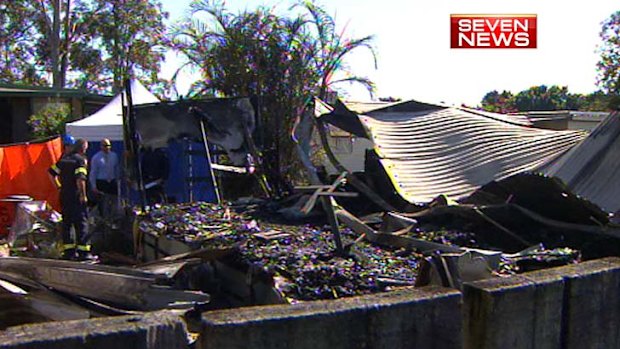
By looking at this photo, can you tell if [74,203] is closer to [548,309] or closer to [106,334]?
[106,334]

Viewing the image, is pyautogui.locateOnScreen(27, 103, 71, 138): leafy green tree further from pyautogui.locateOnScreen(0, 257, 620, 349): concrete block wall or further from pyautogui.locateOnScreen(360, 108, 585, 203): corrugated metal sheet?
pyautogui.locateOnScreen(0, 257, 620, 349): concrete block wall

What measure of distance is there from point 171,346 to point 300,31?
1250cm

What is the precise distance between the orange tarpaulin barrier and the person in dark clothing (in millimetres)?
2093

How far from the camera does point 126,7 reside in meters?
28.9

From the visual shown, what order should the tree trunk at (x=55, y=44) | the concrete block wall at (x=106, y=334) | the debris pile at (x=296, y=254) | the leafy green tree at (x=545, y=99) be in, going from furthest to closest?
the leafy green tree at (x=545, y=99), the tree trunk at (x=55, y=44), the debris pile at (x=296, y=254), the concrete block wall at (x=106, y=334)

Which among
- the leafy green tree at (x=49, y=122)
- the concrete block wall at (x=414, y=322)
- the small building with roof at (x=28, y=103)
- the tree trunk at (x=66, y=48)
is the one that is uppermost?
the tree trunk at (x=66, y=48)

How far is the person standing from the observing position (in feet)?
31.9

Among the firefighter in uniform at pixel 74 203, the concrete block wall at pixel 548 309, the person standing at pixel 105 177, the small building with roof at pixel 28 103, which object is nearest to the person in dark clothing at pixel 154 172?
the person standing at pixel 105 177

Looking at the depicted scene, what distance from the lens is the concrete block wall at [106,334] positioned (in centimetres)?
226

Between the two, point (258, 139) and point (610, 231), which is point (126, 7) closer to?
point (258, 139)

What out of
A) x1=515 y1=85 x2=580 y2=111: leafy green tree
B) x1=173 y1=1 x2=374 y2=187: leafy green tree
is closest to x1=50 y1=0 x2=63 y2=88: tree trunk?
x1=173 y1=1 x2=374 y2=187: leafy green tree

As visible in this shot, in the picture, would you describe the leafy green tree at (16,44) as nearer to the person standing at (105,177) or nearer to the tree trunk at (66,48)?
the tree trunk at (66,48)

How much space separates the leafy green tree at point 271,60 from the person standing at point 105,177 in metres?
4.34

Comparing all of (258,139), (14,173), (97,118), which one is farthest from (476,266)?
(97,118)
